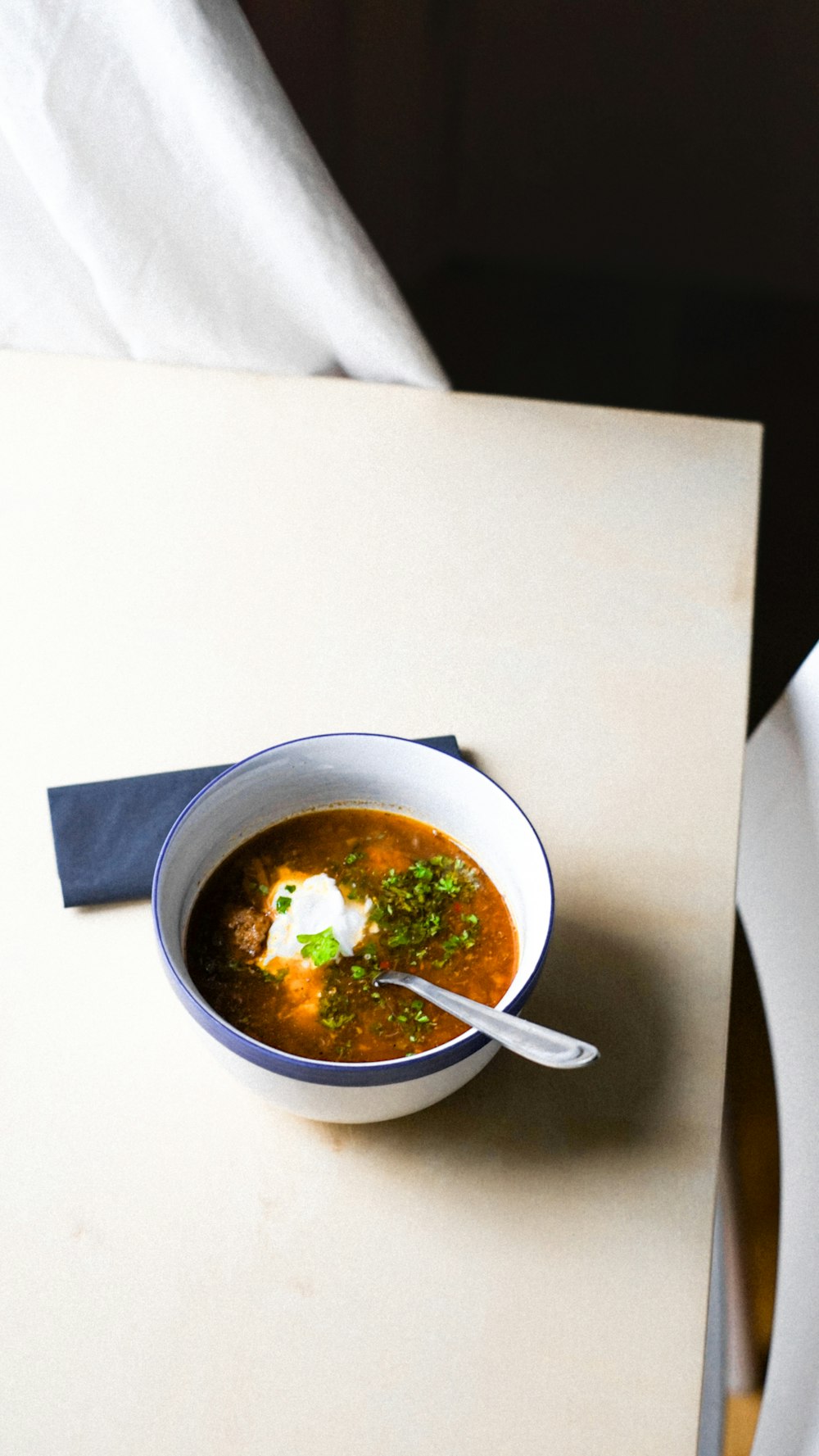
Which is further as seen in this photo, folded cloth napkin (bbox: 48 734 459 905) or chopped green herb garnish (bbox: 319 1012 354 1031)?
folded cloth napkin (bbox: 48 734 459 905)

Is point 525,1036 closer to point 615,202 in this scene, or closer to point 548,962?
point 548,962

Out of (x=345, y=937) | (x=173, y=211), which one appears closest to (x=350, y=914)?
(x=345, y=937)

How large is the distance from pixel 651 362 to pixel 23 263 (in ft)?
6.38

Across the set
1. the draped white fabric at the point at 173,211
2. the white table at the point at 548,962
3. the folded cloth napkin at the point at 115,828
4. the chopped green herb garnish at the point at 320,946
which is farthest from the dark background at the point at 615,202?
the chopped green herb garnish at the point at 320,946

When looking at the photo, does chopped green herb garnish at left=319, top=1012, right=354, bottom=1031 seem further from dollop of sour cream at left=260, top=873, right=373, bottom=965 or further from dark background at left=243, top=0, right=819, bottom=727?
dark background at left=243, top=0, right=819, bottom=727

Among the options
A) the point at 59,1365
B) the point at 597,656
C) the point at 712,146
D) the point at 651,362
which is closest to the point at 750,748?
the point at 597,656

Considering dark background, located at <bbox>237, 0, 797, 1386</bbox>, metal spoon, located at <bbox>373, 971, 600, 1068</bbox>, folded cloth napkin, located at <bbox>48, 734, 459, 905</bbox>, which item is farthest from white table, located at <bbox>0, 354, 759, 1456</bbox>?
dark background, located at <bbox>237, 0, 797, 1386</bbox>

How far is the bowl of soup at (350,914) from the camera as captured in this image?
0.67 m

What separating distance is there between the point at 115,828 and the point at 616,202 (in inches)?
109

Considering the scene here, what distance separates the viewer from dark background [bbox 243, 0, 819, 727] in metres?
2.71

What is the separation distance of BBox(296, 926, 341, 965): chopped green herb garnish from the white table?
8 centimetres

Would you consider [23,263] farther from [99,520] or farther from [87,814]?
[87,814]

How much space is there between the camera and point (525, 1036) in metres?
0.64

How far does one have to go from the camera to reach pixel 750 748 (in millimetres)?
1312
